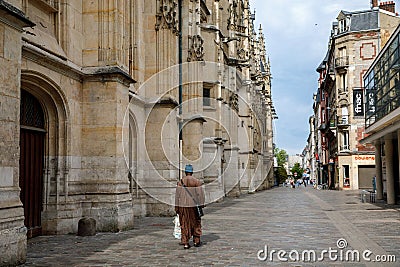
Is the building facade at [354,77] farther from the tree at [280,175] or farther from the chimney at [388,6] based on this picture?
the tree at [280,175]

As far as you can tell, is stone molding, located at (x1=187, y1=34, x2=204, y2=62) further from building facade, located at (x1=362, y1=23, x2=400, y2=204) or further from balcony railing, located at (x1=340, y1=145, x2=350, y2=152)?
balcony railing, located at (x1=340, y1=145, x2=350, y2=152)

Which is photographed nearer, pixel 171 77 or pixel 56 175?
pixel 56 175

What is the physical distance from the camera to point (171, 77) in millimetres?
19422

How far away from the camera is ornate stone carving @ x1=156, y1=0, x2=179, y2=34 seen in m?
18.7

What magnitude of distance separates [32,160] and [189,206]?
166 inches

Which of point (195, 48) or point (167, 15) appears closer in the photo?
point (167, 15)

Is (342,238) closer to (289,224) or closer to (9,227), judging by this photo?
(289,224)

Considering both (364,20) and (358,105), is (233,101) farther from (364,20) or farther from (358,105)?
(364,20)

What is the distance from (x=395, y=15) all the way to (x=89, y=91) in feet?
156

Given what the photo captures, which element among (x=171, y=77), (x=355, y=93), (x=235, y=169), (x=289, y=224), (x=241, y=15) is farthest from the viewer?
(x=241, y=15)

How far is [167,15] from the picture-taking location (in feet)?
62.3

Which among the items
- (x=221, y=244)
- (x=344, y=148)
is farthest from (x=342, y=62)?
(x=221, y=244)

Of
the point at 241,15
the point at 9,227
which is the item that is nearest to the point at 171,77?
the point at 9,227

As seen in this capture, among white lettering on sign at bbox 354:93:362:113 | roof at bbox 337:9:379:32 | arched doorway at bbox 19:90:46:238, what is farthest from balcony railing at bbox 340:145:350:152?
arched doorway at bbox 19:90:46:238
